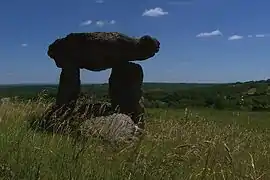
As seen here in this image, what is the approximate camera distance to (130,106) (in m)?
16.5

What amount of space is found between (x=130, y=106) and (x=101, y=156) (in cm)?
1079

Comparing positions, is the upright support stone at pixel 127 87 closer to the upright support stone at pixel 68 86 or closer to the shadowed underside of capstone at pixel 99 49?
the shadowed underside of capstone at pixel 99 49

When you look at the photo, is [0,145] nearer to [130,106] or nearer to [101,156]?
[101,156]

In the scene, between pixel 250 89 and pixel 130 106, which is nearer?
pixel 130 106

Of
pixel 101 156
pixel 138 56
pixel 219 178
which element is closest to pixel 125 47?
pixel 138 56

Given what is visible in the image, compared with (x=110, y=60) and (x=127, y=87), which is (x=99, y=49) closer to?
(x=110, y=60)

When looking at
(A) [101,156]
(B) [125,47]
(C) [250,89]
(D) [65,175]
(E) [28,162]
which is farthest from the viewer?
(C) [250,89]

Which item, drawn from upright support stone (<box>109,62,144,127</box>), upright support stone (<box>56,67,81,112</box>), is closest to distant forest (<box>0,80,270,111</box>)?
upright support stone (<box>56,67,81,112</box>)

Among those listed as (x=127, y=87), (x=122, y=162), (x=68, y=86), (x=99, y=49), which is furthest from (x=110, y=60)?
(x=122, y=162)

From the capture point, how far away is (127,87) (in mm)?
16844

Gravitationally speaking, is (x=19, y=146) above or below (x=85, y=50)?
below

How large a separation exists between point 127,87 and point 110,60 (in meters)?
1.13

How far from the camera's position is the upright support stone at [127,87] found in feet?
54.3

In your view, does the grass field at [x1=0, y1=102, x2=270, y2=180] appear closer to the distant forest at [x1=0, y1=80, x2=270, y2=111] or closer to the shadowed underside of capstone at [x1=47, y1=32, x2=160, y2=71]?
the distant forest at [x1=0, y1=80, x2=270, y2=111]
